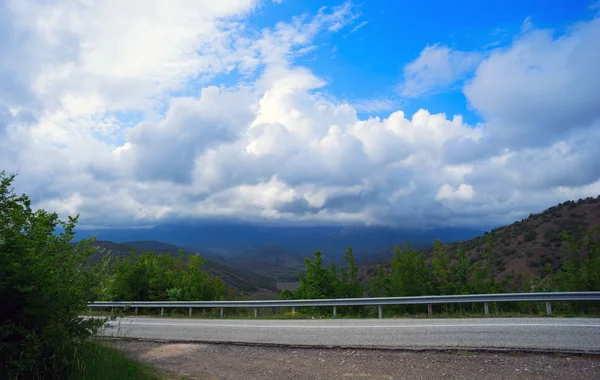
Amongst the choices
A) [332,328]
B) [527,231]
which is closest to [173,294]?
[332,328]

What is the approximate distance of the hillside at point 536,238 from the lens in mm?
34659

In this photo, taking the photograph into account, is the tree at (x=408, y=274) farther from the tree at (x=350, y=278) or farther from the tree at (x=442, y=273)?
the tree at (x=350, y=278)

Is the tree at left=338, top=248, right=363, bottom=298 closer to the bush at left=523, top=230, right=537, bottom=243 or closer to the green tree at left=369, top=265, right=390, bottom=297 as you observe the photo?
the green tree at left=369, top=265, right=390, bottom=297

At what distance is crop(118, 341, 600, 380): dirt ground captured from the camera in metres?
6.98

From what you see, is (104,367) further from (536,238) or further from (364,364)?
(536,238)

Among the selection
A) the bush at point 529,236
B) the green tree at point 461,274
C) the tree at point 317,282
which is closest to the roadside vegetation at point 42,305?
the tree at point 317,282

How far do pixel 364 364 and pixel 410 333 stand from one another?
262cm

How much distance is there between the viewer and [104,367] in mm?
6863

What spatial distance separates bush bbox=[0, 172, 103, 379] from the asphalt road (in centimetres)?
389

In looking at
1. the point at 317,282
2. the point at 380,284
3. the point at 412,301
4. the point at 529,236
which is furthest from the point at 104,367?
the point at 529,236

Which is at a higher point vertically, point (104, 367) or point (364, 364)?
point (104, 367)

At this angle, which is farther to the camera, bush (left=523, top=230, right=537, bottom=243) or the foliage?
bush (left=523, top=230, right=537, bottom=243)

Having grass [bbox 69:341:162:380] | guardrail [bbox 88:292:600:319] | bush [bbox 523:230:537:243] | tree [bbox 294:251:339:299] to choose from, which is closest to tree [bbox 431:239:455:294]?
guardrail [bbox 88:292:600:319]

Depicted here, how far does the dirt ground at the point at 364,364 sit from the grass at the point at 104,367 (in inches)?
22.0
